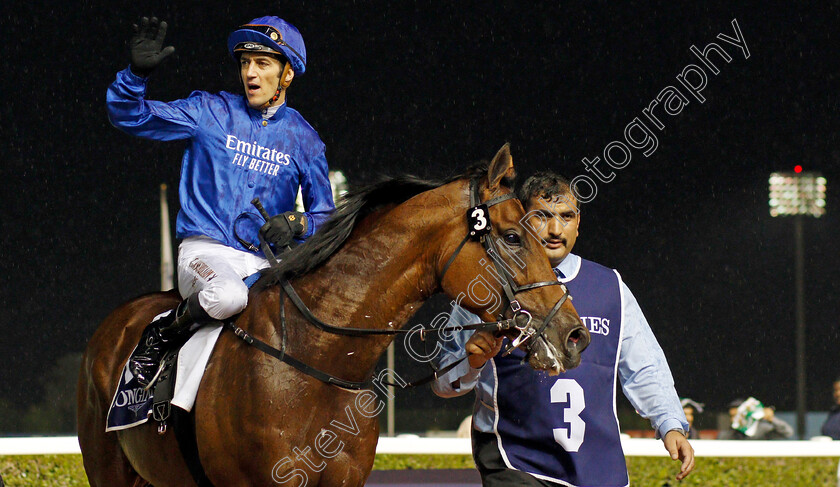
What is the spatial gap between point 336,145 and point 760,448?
43.4 ft

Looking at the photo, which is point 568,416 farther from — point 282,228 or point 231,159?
point 231,159

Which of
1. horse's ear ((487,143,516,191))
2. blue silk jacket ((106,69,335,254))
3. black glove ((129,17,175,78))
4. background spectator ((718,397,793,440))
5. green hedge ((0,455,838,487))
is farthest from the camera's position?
background spectator ((718,397,793,440))

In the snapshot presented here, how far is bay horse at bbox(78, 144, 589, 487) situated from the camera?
2045mm

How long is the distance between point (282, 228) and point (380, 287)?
19.0 inches

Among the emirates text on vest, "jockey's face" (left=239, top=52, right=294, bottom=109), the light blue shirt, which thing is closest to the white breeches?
the emirates text on vest

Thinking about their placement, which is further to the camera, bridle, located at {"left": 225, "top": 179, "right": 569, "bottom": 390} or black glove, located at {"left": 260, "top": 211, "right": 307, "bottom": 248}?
black glove, located at {"left": 260, "top": 211, "right": 307, "bottom": 248}

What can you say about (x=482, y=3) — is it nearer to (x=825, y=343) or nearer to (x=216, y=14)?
(x=216, y=14)

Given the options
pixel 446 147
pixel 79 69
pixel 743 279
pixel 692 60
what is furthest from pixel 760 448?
pixel 743 279

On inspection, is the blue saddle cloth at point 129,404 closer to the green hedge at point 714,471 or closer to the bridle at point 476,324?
the bridle at point 476,324

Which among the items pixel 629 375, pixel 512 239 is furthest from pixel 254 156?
pixel 629 375

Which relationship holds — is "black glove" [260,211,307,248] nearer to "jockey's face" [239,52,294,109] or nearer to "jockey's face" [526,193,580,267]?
"jockey's face" [239,52,294,109]

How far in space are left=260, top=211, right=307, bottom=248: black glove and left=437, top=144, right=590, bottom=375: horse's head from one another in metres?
0.60

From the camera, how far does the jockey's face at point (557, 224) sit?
2.56m

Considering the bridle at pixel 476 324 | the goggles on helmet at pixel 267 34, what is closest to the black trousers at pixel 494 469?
the bridle at pixel 476 324
